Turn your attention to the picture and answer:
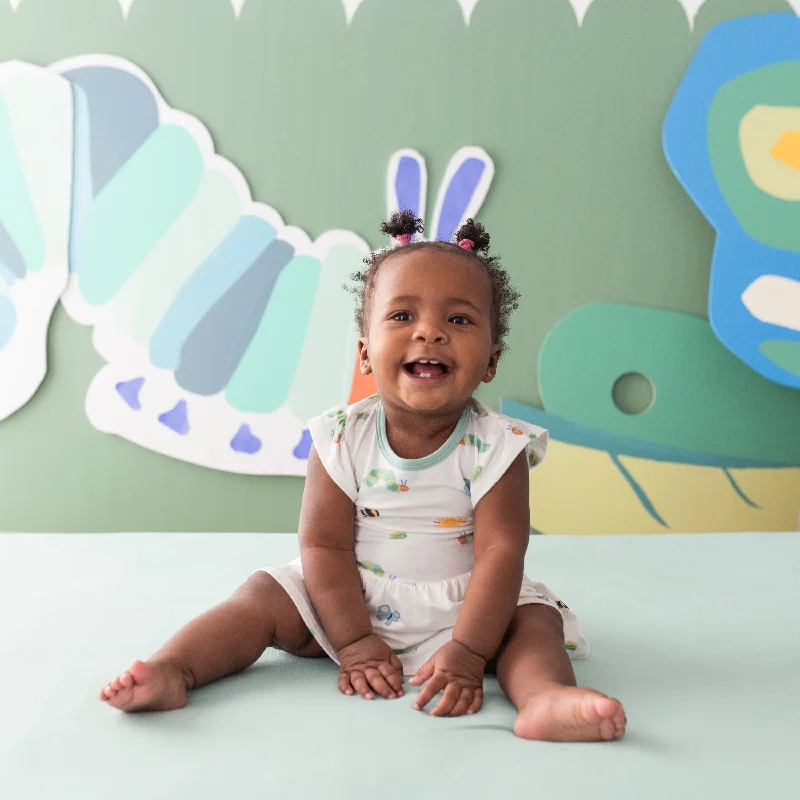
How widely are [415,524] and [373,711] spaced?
0.91 ft

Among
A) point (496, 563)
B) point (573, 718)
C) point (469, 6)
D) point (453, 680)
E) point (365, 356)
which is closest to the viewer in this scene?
point (573, 718)

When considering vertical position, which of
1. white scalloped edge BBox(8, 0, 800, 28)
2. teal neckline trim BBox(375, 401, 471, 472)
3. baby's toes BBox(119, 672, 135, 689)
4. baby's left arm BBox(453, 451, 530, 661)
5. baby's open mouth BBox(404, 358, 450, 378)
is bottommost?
baby's toes BBox(119, 672, 135, 689)

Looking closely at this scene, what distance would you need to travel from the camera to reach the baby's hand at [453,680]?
80 centimetres

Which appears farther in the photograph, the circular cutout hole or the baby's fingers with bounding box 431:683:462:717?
the circular cutout hole

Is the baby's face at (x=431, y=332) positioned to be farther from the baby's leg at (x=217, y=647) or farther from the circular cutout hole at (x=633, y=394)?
the circular cutout hole at (x=633, y=394)

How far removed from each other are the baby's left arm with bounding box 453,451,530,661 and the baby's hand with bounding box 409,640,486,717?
2 cm

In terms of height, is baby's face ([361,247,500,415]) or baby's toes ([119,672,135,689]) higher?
baby's face ([361,247,500,415])

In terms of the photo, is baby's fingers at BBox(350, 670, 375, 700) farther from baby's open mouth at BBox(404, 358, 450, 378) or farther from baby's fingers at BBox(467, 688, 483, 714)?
baby's open mouth at BBox(404, 358, 450, 378)

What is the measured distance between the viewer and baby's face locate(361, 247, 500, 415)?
1.00m

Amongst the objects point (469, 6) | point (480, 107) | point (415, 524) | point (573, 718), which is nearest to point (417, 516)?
point (415, 524)

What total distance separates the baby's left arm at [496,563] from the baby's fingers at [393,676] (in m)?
0.07

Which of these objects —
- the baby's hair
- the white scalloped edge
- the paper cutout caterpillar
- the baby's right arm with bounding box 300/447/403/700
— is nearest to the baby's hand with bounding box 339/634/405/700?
the baby's right arm with bounding box 300/447/403/700

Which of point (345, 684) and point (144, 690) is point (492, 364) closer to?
point (345, 684)

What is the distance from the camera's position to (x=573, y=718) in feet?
2.37
